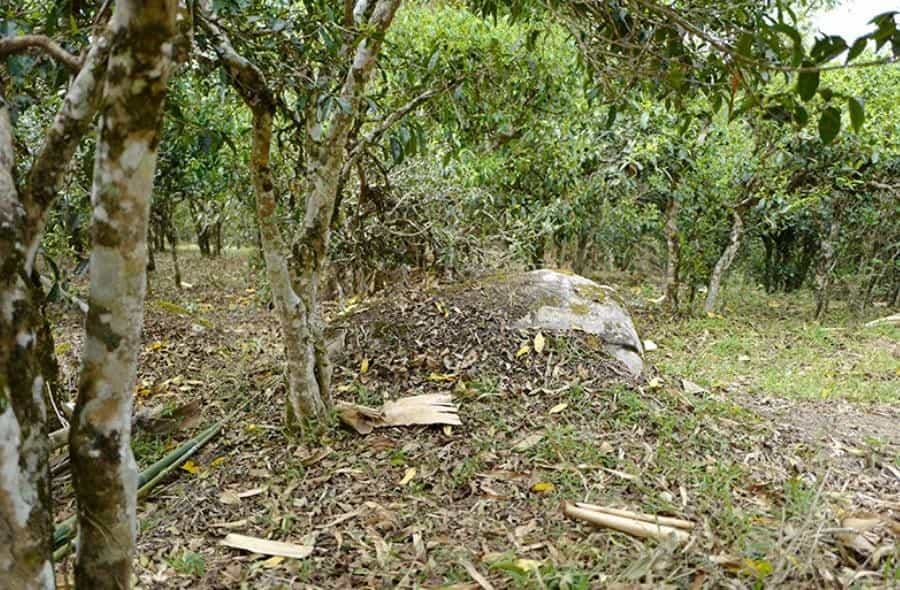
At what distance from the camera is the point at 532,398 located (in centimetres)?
388

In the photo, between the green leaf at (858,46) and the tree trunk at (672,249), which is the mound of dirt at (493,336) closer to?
the green leaf at (858,46)

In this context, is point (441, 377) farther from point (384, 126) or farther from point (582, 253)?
point (582, 253)

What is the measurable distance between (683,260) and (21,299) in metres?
8.60

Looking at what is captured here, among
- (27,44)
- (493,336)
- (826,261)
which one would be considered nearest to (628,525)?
(493,336)

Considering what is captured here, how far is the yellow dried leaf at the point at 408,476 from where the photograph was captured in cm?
303

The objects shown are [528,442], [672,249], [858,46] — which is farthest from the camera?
[672,249]

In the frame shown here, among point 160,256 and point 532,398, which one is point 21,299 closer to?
point 532,398

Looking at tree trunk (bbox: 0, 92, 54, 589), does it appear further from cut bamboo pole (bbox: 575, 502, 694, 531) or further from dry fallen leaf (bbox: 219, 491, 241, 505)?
cut bamboo pole (bbox: 575, 502, 694, 531)

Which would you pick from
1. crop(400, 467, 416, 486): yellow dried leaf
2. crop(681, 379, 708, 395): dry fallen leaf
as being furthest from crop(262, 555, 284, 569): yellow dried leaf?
crop(681, 379, 708, 395): dry fallen leaf

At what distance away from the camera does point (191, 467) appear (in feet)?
10.8

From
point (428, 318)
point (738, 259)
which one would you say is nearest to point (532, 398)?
point (428, 318)

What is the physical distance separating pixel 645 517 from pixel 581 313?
232 centimetres

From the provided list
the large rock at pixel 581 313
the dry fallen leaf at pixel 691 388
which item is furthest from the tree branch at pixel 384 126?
the dry fallen leaf at pixel 691 388

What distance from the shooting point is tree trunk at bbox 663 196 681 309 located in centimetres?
798
